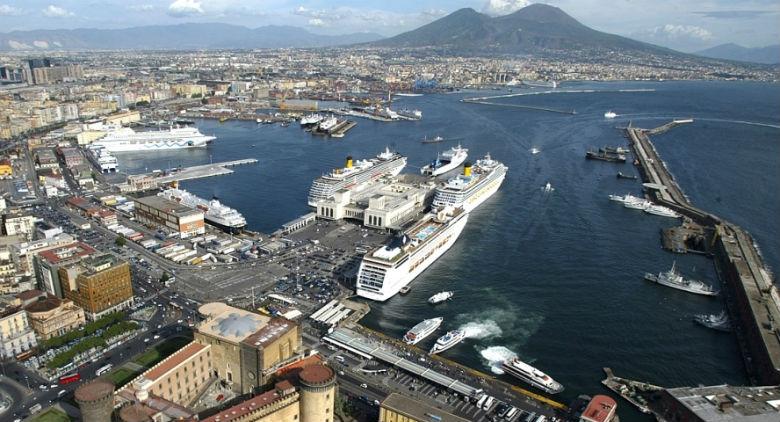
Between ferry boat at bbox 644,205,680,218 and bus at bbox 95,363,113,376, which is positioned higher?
ferry boat at bbox 644,205,680,218

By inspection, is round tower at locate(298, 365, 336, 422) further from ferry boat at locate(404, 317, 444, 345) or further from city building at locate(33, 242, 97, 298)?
city building at locate(33, 242, 97, 298)

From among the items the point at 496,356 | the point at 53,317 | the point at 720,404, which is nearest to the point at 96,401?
the point at 53,317

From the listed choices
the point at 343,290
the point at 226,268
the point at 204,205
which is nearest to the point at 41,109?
the point at 204,205

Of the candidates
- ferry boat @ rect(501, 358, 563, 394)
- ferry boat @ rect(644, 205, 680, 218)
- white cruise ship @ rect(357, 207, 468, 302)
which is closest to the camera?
ferry boat @ rect(501, 358, 563, 394)

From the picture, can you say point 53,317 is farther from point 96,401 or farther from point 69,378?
point 96,401

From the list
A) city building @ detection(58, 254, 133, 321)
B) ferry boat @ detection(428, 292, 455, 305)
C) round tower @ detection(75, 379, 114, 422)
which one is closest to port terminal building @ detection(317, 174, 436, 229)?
ferry boat @ detection(428, 292, 455, 305)

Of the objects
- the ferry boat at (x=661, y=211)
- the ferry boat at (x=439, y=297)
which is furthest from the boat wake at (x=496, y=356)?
the ferry boat at (x=661, y=211)
